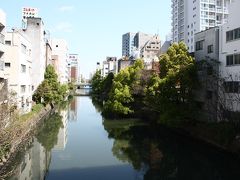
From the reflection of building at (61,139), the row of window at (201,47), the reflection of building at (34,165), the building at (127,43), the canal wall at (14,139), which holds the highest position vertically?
the building at (127,43)

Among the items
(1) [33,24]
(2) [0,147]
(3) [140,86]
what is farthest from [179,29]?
(2) [0,147]

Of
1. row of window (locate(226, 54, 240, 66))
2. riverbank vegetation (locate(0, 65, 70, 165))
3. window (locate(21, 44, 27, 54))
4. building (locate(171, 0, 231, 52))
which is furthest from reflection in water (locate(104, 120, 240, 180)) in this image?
building (locate(171, 0, 231, 52))

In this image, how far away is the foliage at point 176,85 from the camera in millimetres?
25672

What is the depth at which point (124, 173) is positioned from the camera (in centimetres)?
1791

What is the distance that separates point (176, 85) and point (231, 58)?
179 inches

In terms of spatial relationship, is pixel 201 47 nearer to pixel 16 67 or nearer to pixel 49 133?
pixel 49 133

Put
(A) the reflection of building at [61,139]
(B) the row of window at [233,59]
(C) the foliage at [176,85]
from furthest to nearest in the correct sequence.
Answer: (C) the foliage at [176,85] < (A) the reflection of building at [61,139] < (B) the row of window at [233,59]

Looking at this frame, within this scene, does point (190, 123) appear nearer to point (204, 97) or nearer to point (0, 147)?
point (204, 97)

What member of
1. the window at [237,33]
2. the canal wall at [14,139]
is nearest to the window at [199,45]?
the window at [237,33]

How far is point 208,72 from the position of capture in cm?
2573

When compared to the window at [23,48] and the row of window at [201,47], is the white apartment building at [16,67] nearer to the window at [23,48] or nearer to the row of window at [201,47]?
the window at [23,48]

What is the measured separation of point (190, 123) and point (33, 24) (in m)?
26.1

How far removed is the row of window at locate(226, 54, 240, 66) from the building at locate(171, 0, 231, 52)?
3917 cm

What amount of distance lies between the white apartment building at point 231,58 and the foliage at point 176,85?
98.8 inches
